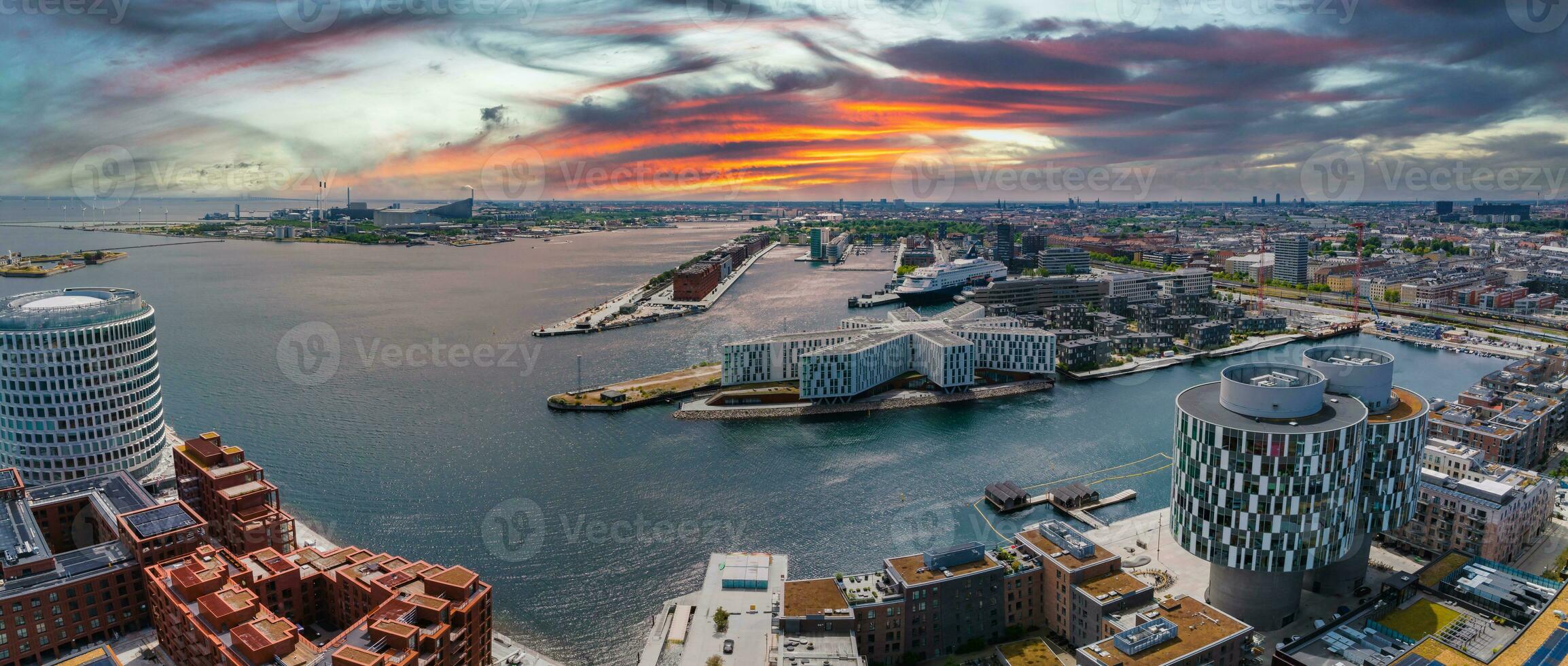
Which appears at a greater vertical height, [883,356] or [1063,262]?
[1063,262]

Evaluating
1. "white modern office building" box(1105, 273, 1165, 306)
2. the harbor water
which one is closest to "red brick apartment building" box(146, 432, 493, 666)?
the harbor water

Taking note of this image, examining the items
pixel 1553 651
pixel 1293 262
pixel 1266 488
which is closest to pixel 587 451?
pixel 1266 488

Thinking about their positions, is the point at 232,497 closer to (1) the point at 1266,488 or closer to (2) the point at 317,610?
(2) the point at 317,610

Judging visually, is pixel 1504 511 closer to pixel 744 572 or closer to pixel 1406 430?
pixel 1406 430

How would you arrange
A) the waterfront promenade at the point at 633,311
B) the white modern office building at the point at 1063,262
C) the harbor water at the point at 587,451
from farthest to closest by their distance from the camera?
the white modern office building at the point at 1063,262
the waterfront promenade at the point at 633,311
the harbor water at the point at 587,451

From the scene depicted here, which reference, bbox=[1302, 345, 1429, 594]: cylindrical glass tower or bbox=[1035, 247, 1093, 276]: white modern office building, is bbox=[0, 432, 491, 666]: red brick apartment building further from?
bbox=[1035, 247, 1093, 276]: white modern office building

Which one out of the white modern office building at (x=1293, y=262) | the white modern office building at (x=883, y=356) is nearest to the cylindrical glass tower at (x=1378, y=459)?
the white modern office building at (x=883, y=356)

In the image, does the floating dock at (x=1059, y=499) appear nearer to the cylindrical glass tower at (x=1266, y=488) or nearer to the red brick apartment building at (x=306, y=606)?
the cylindrical glass tower at (x=1266, y=488)
